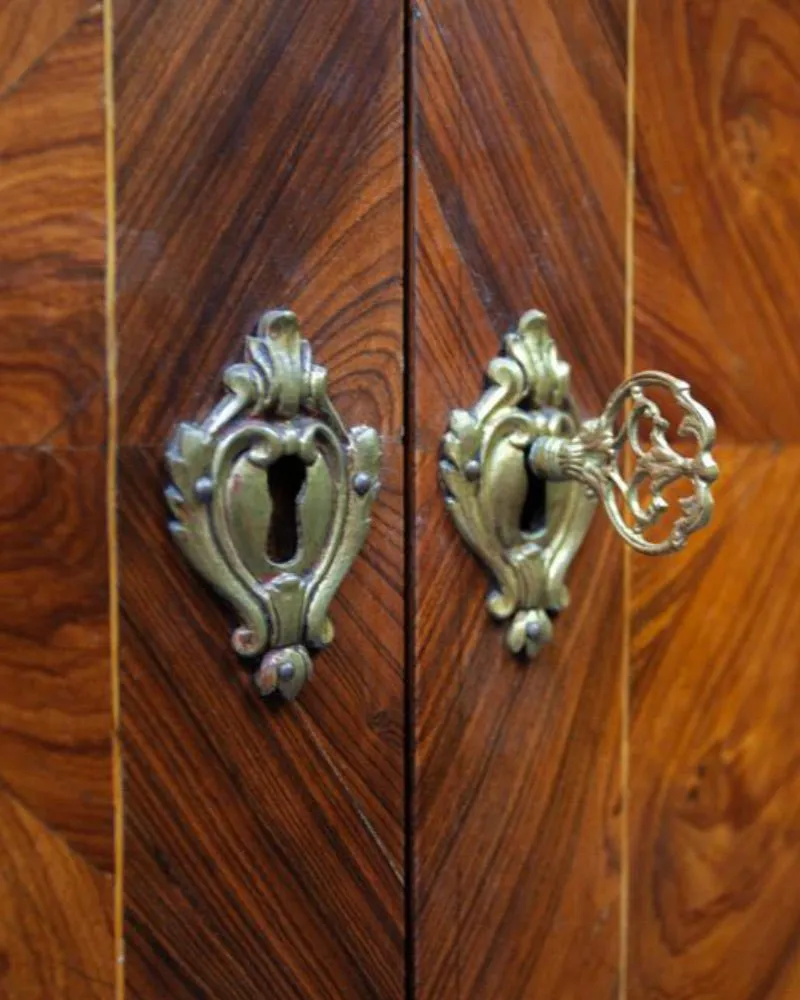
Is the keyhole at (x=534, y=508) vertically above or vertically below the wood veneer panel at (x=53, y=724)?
above

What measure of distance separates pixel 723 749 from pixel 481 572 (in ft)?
0.58

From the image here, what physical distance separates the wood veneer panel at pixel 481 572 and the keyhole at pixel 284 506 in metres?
0.05

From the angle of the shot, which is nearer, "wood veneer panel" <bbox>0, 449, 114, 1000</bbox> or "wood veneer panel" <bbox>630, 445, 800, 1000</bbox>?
"wood veneer panel" <bbox>0, 449, 114, 1000</bbox>

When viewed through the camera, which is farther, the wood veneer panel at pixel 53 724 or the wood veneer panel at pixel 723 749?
the wood veneer panel at pixel 723 749

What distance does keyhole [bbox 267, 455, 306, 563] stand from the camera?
0.45 meters

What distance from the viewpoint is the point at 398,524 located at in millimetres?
469

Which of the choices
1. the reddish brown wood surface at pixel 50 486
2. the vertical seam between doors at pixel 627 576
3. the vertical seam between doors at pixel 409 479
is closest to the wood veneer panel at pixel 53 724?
the reddish brown wood surface at pixel 50 486

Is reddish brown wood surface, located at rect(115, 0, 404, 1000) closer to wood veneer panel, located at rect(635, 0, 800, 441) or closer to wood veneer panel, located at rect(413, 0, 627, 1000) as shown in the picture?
wood veneer panel, located at rect(413, 0, 627, 1000)

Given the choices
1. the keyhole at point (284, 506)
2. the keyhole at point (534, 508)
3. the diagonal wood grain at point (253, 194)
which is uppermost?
the diagonal wood grain at point (253, 194)

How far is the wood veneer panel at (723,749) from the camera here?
0.56 m

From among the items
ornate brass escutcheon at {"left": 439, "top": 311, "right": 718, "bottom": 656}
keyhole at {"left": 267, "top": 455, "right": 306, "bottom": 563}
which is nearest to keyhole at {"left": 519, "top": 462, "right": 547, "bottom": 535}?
ornate brass escutcheon at {"left": 439, "top": 311, "right": 718, "bottom": 656}

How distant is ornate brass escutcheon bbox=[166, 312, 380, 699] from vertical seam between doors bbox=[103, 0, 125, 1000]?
21 millimetres

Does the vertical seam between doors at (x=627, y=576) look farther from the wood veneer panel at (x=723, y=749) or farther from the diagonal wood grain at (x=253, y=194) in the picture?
the diagonal wood grain at (x=253, y=194)

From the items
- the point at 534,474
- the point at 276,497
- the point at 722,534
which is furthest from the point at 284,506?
the point at 722,534
